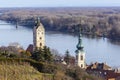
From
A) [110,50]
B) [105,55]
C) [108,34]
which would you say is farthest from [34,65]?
[108,34]

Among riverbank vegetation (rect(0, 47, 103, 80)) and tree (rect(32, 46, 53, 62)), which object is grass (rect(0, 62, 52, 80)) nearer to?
riverbank vegetation (rect(0, 47, 103, 80))

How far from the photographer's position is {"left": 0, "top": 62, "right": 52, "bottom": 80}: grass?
873 centimetres

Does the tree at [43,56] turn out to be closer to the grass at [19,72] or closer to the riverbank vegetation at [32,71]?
the riverbank vegetation at [32,71]

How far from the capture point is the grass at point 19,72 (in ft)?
28.6

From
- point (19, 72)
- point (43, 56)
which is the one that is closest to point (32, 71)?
point (19, 72)

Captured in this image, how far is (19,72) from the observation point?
905 centimetres

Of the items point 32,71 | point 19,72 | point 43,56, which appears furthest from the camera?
point 43,56

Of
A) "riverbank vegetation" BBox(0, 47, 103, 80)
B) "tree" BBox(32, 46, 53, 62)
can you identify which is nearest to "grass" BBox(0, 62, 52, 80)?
"riverbank vegetation" BBox(0, 47, 103, 80)

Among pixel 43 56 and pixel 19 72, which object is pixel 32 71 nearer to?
pixel 19 72

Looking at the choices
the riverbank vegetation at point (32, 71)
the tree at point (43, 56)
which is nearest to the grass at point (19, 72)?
the riverbank vegetation at point (32, 71)

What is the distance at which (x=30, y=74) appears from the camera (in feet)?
29.9

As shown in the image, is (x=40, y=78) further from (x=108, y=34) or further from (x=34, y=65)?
(x=108, y=34)

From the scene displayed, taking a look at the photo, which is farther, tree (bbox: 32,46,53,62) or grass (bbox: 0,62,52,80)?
tree (bbox: 32,46,53,62)

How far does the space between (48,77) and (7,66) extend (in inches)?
35.4
